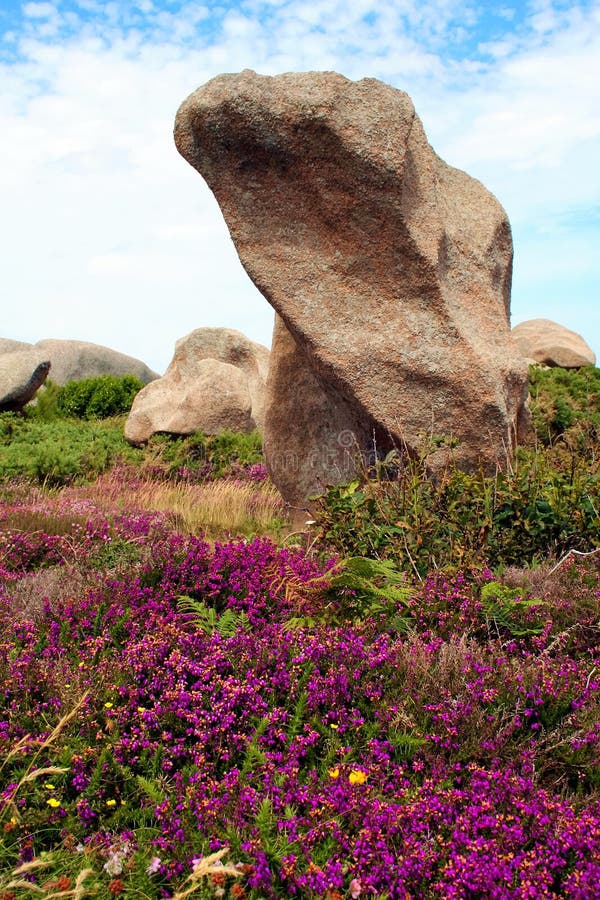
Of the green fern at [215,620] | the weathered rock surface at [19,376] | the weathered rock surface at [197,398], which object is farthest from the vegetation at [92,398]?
the green fern at [215,620]

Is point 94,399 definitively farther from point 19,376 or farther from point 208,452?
point 208,452

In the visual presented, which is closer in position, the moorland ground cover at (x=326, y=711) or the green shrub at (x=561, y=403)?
the moorland ground cover at (x=326, y=711)

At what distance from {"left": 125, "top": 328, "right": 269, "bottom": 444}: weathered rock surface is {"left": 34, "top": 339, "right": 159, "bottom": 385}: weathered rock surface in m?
9.46

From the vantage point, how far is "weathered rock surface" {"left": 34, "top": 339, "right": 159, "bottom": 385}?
1013 inches

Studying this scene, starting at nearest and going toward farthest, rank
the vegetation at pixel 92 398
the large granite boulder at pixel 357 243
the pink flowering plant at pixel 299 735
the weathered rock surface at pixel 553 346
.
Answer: the pink flowering plant at pixel 299 735 → the large granite boulder at pixel 357 243 → the weathered rock surface at pixel 553 346 → the vegetation at pixel 92 398

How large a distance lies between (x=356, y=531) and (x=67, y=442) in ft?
31.9

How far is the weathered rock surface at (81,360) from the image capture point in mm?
25734

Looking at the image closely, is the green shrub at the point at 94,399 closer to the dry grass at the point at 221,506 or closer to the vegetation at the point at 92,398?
the vegetation at the point at 92,398

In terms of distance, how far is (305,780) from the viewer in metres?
2.93

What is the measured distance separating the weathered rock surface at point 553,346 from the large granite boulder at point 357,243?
45.8 feet

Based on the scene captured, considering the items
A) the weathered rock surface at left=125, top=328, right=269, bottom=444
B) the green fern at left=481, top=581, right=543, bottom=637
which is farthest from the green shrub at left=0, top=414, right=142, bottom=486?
the green fern at left=481, top=581, right=543, bottom=637

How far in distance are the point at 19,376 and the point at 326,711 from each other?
15.5m

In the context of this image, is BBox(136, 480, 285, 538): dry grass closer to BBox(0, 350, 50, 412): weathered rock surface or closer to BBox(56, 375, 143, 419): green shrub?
BBox(0, 350, 50, 412): weathered rock surface

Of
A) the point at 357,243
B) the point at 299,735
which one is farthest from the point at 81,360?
the point at 299,735
